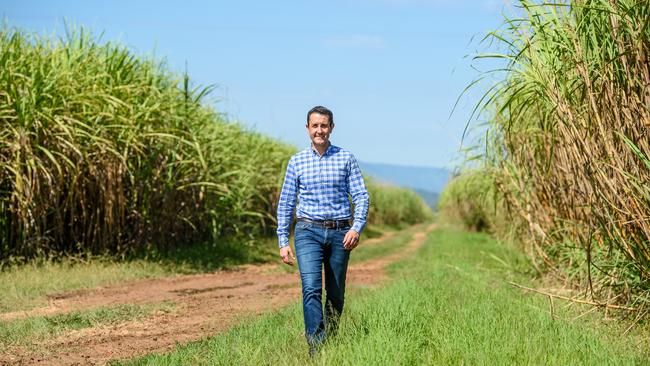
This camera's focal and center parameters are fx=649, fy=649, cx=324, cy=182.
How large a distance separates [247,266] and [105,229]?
11.0 feet

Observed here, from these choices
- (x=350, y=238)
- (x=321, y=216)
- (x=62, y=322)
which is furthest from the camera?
(x=62, y=322)

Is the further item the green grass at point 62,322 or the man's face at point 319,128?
the green grass at point 62,322

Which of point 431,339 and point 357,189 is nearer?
point 431,339

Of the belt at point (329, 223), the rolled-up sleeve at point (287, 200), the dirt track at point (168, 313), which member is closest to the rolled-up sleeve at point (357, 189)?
the belt at point (329, 223)

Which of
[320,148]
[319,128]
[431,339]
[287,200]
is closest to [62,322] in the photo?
[287,200]

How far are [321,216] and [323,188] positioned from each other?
0.74 feet

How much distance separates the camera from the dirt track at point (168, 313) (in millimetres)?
5670

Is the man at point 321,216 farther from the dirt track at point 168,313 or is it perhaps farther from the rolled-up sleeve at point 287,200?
the dirt track at point 168,313

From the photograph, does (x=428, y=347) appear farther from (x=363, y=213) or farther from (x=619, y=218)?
(x=619, y=218)

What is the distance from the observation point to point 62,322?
6.92 meters

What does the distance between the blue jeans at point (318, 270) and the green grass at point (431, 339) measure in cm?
16

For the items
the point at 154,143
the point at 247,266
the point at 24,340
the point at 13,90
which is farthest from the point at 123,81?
the point at 24,340

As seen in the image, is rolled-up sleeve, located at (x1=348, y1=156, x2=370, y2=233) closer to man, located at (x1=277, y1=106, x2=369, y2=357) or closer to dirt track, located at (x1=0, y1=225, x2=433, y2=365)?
man, located at (x1=277, y1=106, x2=369, y2=357)

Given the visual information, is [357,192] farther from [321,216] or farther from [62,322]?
[62,322]
